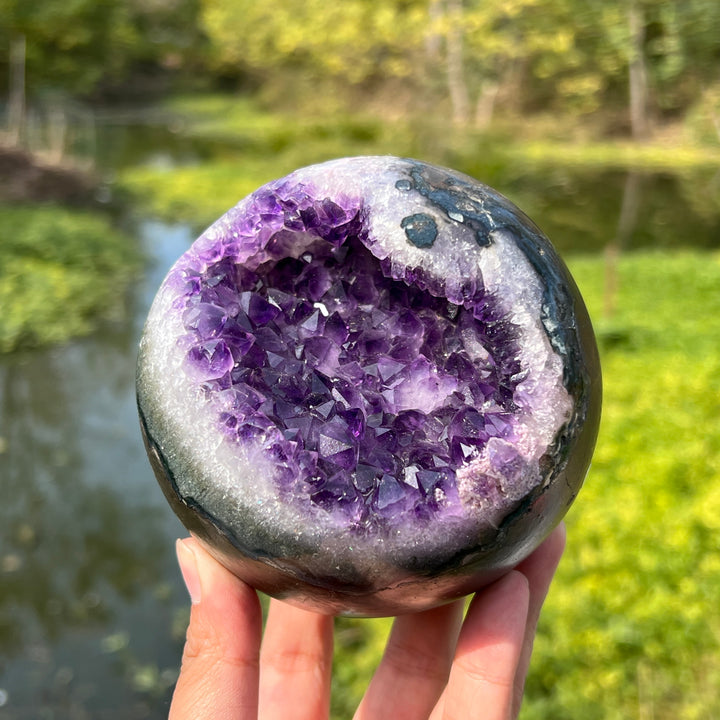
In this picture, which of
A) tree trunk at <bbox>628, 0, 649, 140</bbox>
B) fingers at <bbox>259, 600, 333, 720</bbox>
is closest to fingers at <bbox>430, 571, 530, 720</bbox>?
fingers at <bbox>259, 600, 333, 720</bbox>

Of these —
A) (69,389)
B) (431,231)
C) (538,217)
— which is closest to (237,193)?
(538,217)

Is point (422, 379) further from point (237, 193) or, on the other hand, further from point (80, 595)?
point (237, 193)

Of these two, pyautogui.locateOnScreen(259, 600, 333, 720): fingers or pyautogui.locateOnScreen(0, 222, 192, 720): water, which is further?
pyautogui.locateOnScreen(0, 222, 192, 720): water

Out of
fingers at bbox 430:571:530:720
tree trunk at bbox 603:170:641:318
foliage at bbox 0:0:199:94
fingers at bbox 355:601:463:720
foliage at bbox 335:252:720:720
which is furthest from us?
foliage at bbox 0:0:199:94

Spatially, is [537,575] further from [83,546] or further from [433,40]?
[433,40]

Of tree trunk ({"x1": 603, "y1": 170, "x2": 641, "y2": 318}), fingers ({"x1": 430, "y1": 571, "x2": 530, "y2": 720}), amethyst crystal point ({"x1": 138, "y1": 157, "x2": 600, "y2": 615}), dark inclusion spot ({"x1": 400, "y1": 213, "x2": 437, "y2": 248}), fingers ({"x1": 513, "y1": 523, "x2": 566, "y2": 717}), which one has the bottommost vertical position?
tree trunk ({"x1": 603, "y1": 170, "x2": 641, "y2": 318})

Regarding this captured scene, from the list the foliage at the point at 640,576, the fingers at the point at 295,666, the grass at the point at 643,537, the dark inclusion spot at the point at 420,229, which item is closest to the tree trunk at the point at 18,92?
the grass at the point at 643,537

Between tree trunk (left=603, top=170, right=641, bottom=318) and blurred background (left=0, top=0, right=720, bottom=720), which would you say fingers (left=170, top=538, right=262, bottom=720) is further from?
tree trunk (left=603, top=170, right=641, bottom=318)

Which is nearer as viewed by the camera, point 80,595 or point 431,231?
point 431,231
